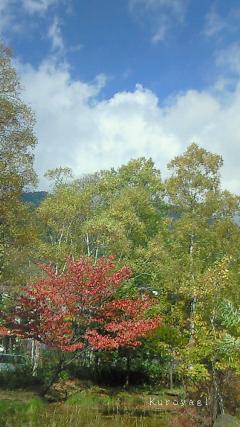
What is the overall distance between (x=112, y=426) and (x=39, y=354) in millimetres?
10730

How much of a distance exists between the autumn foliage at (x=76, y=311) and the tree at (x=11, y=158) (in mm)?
2448

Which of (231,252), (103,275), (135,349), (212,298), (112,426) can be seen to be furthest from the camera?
(231,252)

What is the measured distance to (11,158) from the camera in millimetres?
16219

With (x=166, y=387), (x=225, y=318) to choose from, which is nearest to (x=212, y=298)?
(x=166, y=387)

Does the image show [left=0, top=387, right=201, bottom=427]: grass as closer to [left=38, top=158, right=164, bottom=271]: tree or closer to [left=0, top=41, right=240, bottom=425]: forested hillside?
[left=0, top=41, right=240, bottom=425]: forested hillside

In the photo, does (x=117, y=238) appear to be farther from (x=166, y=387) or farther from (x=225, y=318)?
(x=225, y=318)

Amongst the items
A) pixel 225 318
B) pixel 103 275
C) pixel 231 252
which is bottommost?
pixel 225 318

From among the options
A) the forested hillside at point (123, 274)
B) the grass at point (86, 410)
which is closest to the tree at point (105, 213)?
the forested hillside at point (123, 274)

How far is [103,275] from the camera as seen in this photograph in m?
18.3

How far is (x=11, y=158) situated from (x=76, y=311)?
20.7ft

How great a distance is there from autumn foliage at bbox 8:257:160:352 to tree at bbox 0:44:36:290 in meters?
2.45

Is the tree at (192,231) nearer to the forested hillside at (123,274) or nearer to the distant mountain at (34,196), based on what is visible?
the forested hillside at (123,274)

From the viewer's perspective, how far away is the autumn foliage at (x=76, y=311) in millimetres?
17594

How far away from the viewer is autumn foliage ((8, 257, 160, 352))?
17.6 meters
